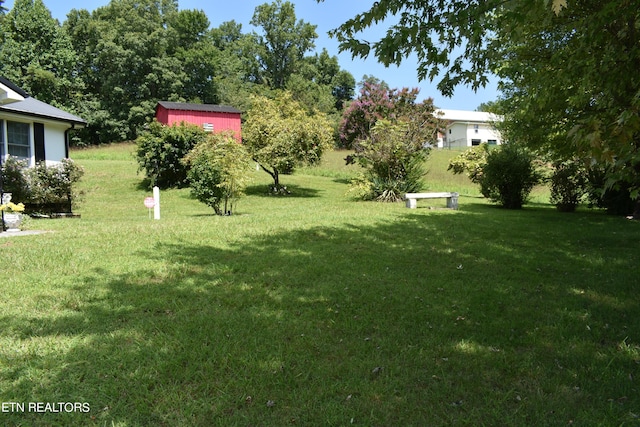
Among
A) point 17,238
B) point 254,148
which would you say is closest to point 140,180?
point 254,148

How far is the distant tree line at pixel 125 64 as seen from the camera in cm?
4097

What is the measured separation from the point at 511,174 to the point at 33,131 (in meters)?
17.3

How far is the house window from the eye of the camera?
1396 cm

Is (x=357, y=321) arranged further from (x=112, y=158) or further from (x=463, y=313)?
(x=112, y=158)

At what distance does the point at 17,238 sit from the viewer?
292 inches

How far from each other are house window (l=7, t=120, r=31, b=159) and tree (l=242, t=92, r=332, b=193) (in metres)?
8.70

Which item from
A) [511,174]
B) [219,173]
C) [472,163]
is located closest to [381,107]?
[472,163]

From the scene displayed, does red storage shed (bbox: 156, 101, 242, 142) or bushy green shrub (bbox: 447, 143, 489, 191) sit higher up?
red storage shed (bbox: 156, 101, 242, 142)

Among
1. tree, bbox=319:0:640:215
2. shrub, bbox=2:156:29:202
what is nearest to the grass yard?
tree, bbox=319:0:640:215

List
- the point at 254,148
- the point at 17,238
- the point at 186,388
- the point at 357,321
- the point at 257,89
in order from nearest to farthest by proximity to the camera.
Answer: the point at 186,388 < the point at 357,321 < the point at 17,238 < the point at 254,148 < the point at 257,89

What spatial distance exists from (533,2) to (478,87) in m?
2.03

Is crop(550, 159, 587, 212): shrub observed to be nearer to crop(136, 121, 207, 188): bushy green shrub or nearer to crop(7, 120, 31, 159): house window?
crop(136, 121, 207, 188): bushy green shrub

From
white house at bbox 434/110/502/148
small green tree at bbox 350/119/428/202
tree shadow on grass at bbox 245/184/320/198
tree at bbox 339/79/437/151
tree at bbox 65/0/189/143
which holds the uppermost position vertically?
tree at bbox 65/0/189/143

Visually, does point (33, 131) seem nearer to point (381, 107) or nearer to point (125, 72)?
point (381, 107)
